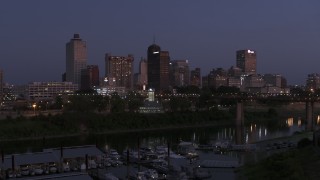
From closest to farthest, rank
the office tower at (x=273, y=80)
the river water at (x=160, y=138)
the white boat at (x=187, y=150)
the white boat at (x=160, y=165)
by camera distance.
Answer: the white boat at (x=160, y=165), the white boat at (x=187, y=150), the river water at (x=160, y=138), the office tower at (x=273, y=80)

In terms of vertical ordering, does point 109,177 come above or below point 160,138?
above

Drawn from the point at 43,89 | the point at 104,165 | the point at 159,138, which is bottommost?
the point at 159,138

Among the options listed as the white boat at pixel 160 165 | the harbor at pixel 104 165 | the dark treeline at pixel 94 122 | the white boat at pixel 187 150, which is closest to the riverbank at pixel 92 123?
the dark treeline at pixel 94 122

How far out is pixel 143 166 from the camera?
16.4 metres

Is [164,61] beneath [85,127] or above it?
above

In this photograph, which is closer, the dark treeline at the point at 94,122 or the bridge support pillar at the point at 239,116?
the dark treeline at the point at 94,122

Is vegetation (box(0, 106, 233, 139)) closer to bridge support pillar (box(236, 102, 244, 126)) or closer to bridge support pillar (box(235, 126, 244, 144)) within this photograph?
bridge support pillar (box(236, 102, 244, 126))

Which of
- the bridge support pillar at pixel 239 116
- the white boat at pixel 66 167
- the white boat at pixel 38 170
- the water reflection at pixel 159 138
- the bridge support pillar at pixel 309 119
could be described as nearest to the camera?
the white boat at pixel 38 170

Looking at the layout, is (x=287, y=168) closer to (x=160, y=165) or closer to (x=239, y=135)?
(x=160, y=165)

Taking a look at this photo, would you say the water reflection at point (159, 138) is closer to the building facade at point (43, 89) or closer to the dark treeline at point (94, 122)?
the dark treeline at point (94, 122)

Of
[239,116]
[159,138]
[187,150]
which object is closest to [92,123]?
[159,138]

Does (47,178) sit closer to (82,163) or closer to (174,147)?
(82,163)

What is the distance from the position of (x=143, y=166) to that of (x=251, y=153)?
4.92 m

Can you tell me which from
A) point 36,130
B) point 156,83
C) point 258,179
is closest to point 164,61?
point 156,83
